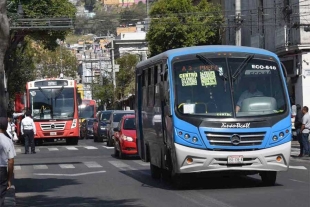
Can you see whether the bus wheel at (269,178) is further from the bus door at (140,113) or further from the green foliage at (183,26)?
the green foliage at (183,26)

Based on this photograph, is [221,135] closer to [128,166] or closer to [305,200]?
[305,200]

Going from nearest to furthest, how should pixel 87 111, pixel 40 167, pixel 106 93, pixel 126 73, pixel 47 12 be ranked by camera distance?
1. pixel 40 167
2. pixel 47 12
3. pixel 87 111
4. pixel 126 73
5. pixel 106 93

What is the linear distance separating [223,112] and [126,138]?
13.2 meters

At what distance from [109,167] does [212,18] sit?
3948 centimetres

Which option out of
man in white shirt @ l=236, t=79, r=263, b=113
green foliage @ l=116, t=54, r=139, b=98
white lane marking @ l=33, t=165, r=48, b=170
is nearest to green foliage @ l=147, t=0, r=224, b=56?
green foliage @ l=116, t=54, r=139, b=98

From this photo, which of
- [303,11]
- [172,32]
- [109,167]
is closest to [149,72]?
[109,167]

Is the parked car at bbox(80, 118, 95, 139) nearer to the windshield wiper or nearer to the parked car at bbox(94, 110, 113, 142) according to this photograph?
the parked car at bbox(94, 110, 113, 142)

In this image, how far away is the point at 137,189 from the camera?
19188 millimetres

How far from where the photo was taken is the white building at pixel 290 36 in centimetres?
4641

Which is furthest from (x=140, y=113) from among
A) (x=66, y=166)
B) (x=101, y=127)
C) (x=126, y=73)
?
(x=126, y=73)

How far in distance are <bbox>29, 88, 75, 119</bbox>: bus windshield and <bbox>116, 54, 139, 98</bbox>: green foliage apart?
4521 centimetres

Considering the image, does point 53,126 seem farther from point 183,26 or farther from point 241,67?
point 241,67

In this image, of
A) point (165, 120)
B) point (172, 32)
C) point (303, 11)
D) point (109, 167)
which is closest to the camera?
point (165, 120)

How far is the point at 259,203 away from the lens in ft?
50.4
